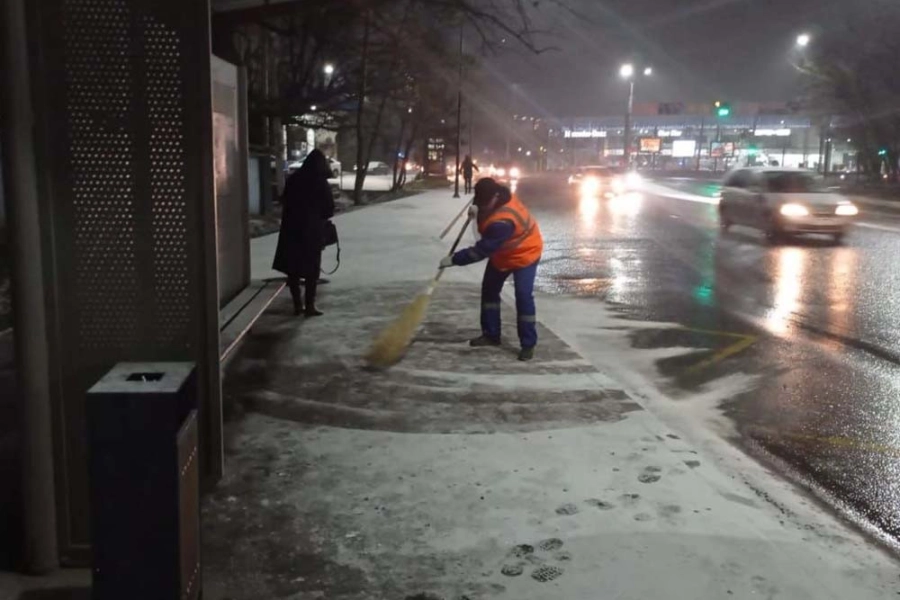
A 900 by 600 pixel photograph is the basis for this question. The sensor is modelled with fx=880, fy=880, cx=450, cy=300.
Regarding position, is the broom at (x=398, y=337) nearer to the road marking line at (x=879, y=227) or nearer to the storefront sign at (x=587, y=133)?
the road marking line at (x=879, y=227)

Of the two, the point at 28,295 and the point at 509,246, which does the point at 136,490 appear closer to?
the point at 28,295

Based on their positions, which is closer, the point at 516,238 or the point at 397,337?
the point at 516,238

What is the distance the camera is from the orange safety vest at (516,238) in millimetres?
7812

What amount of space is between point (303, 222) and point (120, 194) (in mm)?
5711

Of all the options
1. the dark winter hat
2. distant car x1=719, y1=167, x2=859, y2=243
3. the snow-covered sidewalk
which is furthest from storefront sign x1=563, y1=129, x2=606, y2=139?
the snow-covered sidewalk

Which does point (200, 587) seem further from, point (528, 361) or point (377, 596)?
point (528, 361)

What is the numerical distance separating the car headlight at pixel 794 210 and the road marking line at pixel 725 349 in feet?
33.3

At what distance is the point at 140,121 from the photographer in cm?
375

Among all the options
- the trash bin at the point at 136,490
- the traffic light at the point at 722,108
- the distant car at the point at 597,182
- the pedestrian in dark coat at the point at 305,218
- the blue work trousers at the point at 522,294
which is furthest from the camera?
the traffic light at the point at 722,108

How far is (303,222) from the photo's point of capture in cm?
945

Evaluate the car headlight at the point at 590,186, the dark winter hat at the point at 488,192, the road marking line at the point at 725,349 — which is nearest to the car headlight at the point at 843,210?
the road marking line at the point at 725,349

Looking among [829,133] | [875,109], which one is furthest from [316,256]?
[829,133]

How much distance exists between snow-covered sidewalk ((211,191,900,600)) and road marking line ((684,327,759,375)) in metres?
0.77

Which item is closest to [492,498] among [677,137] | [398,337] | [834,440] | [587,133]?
[834,440]
